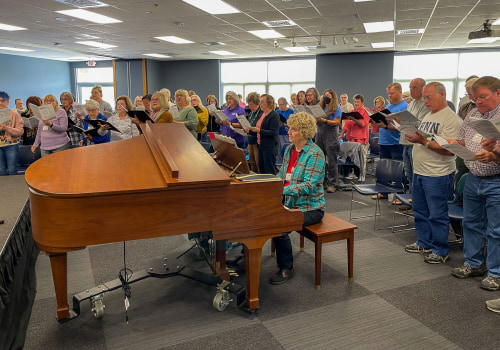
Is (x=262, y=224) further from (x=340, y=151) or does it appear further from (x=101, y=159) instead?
(x=340, y=151)

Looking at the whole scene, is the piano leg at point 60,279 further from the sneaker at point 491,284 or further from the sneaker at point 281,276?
the sneaker at point 491,284

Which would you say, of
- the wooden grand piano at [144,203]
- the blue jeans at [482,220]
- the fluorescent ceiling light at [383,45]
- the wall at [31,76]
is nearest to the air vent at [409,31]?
the fluorescent ceiling light at [383,45]

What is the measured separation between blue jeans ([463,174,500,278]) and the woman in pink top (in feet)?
18.6

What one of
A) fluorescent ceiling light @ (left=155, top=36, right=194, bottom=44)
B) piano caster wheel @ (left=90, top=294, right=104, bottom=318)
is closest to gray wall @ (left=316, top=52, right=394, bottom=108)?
fluorescent ceiling light @ (left=155, top=36, right=194, bottom=44)

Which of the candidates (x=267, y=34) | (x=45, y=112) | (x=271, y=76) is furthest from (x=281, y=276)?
(x=271, y=76)

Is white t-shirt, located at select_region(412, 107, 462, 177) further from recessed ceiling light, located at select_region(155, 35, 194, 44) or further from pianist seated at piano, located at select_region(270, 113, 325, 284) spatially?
recessed ceiling light, located at select_region(155, 35, 194, 44)

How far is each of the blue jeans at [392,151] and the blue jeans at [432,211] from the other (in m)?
1.78

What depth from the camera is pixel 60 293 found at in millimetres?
2529

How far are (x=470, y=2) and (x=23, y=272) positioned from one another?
7580 mm

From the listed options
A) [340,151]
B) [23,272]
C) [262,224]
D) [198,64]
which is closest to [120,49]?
[198,64]

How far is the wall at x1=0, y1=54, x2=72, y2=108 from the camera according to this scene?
49.0ft

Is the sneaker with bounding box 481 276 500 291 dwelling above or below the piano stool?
below

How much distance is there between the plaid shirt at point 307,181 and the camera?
302cm

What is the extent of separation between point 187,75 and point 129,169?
577 inches
